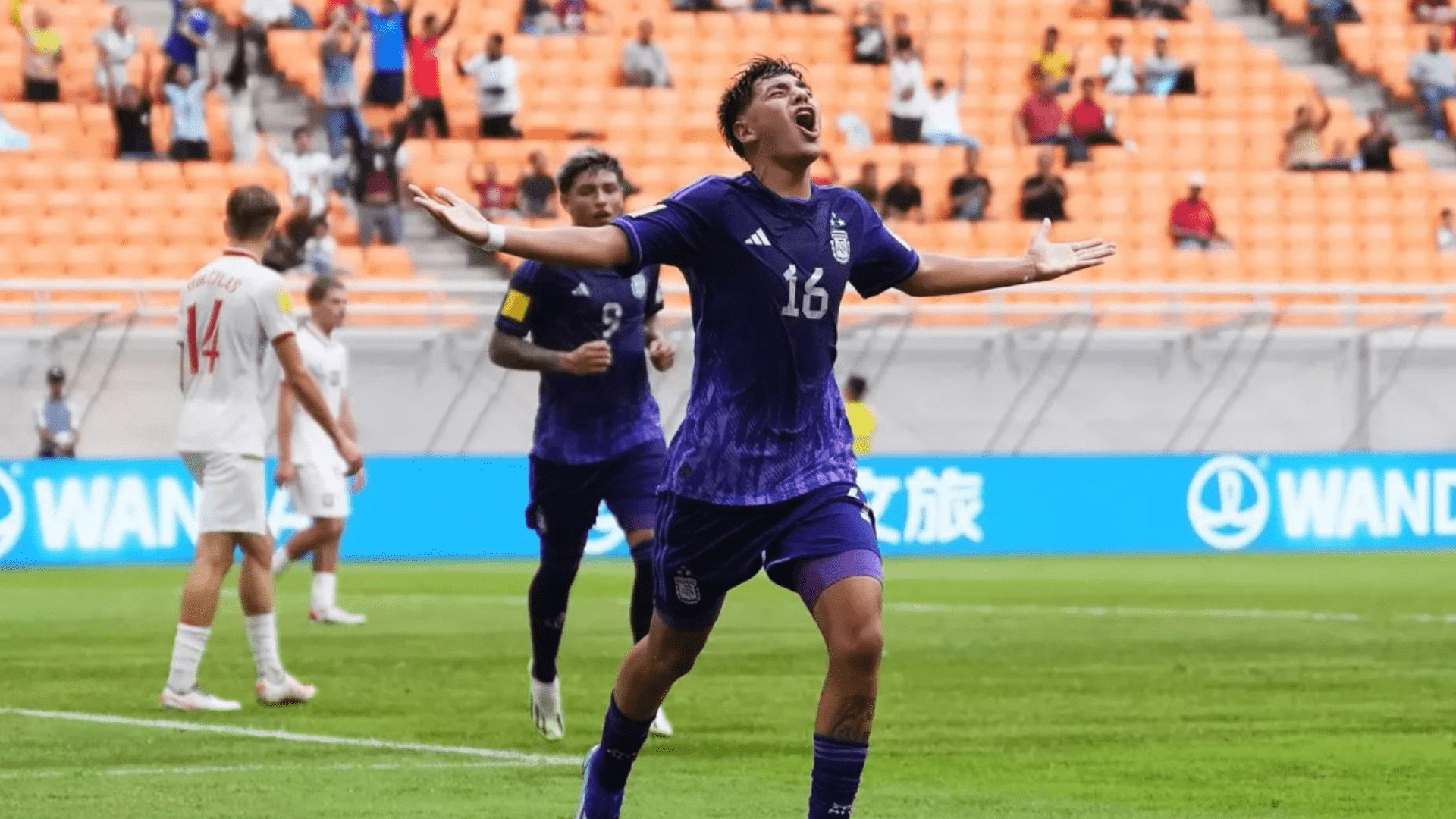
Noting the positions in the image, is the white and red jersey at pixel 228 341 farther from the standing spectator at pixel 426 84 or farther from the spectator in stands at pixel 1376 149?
the spectator in stands at pixel 1376 149

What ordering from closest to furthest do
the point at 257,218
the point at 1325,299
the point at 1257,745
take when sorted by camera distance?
the point at 1257,745, the point at 257,218, the point at 1325,299

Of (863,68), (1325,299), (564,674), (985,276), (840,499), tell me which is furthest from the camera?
(863,68)

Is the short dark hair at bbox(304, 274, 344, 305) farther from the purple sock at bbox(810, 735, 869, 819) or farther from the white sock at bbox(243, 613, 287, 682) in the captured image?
the purple sock at bbox(810, 735, 869, 819)

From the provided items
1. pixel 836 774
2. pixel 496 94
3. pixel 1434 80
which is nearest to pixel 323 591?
pixel 836 774

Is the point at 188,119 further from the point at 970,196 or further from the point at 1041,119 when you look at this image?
the point at 1041,119

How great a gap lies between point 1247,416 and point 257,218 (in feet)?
58.1

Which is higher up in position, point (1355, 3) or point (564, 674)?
point (1355, 3)

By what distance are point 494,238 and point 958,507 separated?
18.9 m

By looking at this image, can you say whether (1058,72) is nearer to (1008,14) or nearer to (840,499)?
(1008,14)

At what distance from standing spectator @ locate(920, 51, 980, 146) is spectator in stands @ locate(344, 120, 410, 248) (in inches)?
265

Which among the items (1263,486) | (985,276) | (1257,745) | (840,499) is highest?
(985,276)

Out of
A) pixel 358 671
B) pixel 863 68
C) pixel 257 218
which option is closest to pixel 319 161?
pixel 863 68

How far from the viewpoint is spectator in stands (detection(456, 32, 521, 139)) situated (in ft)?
94.2

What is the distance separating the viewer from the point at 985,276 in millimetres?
7812
